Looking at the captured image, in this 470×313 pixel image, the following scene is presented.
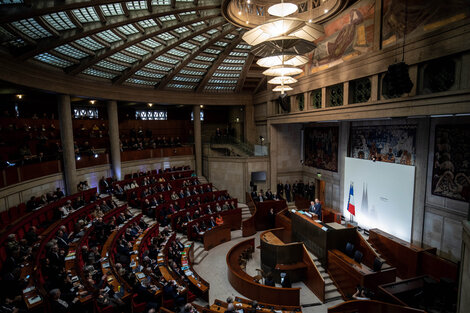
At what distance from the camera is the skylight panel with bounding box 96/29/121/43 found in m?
11.6

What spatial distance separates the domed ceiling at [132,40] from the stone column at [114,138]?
1682mm

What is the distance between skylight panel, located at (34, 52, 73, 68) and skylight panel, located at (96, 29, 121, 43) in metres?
2.48

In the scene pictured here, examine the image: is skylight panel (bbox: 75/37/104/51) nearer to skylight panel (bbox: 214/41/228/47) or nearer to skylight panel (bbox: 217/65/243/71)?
skylight panel (bbox: 214/41/228/47)

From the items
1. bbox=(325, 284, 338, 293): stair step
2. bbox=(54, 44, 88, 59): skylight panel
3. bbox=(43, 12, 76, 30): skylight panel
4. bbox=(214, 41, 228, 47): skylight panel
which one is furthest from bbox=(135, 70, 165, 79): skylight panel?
bbox=(325, 284, 338, 293): stair step

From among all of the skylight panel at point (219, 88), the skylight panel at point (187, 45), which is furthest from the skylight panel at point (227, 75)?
the skylight panel at point (187, 45)

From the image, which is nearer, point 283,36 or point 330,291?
point 283,36

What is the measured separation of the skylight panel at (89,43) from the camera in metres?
11.6

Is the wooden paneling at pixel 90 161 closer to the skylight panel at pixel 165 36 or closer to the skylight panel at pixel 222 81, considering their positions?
the skylight panel at pixel 165 36

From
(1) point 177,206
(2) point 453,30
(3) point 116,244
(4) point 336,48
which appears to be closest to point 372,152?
(4) point 336,48

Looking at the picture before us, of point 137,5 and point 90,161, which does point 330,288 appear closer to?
point 137,5

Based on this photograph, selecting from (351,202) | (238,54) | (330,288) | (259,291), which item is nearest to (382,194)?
(351,202)

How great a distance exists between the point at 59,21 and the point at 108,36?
2468 mm

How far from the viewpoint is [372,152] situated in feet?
44.8

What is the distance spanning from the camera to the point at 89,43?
1208 centimetres
